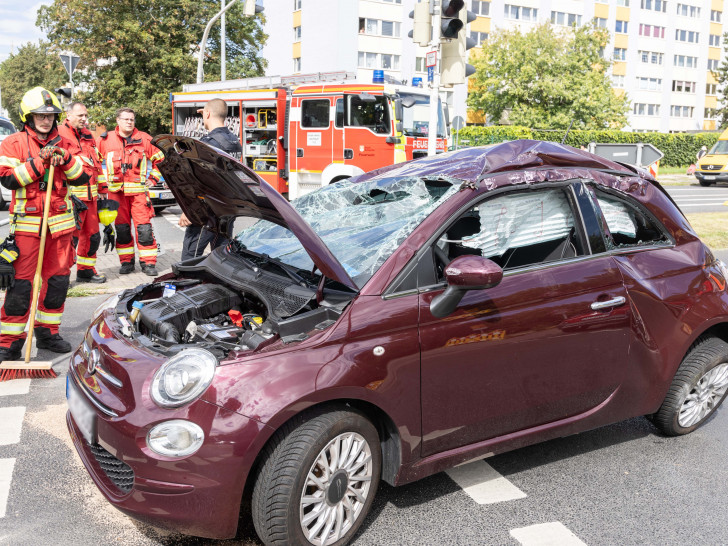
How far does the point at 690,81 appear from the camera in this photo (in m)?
61.5

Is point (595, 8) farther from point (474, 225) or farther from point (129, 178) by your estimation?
point (474, 225)

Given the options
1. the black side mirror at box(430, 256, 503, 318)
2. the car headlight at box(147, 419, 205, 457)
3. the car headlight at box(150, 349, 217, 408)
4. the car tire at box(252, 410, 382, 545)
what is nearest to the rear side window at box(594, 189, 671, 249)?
the black side mirror at box(430, 256, 503, 318)

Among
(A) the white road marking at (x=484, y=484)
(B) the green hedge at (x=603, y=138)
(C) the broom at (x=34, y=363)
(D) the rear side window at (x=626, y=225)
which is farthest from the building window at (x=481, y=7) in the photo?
(A) the white road marking at (x=484, y=484)

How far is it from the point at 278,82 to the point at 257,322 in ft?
45.6

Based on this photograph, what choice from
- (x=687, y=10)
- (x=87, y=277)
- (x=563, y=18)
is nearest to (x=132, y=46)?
(x=87, y=277)

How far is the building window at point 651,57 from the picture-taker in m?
57.5

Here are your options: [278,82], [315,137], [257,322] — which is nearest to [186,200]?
[257,322]

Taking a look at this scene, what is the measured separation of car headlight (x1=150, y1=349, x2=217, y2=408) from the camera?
2600 mm

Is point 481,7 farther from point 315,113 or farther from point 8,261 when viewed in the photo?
point 8,261

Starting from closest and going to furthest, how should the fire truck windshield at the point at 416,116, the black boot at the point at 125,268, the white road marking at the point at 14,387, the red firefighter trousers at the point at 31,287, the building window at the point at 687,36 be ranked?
the white road marking at the point at 14,387, the red firefighter trousers at the point at 31,287, the black boot at the point at 125,268, the fire truck windshield at the point at 416,116, the building window at the point at 687,36

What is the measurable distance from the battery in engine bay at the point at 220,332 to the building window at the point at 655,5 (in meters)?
61.8

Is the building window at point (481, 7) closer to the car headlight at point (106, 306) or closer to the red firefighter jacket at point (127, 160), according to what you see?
the red firefighter jacket at point (127, 160)

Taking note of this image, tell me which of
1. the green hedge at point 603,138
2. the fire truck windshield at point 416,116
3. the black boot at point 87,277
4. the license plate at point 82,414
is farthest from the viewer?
the green hedge at point 603,138

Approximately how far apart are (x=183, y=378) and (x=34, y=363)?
2800mm
